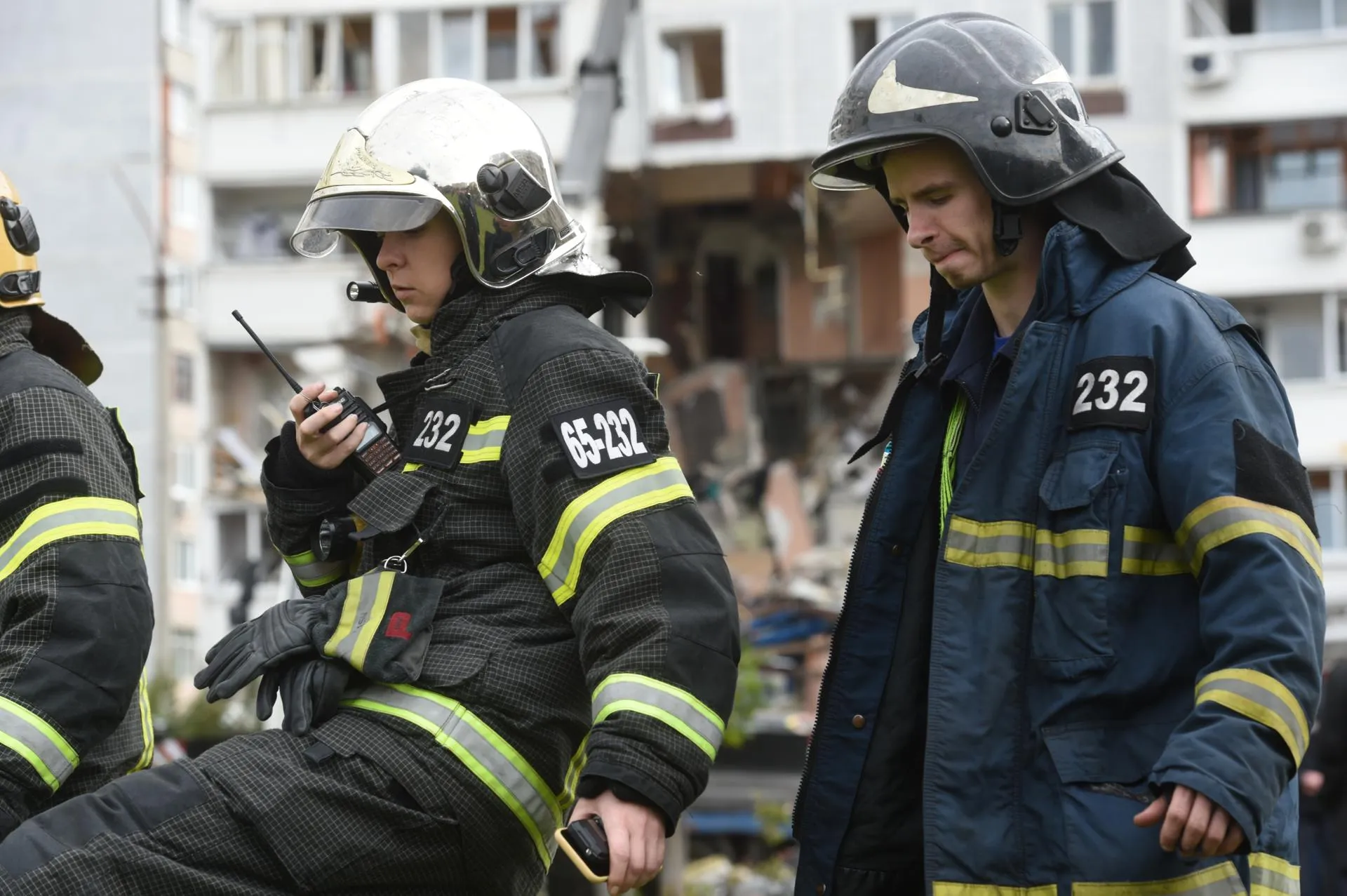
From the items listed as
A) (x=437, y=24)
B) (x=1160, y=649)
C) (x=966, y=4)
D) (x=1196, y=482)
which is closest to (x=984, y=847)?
(x=1160, y=649)

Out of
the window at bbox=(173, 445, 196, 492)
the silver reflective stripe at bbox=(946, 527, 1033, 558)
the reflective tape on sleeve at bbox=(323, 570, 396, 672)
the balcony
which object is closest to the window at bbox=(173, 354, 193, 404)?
the balcony

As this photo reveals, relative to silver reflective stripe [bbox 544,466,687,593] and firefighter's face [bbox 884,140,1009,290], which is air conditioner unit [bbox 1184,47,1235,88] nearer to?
firefighter's face [bbox 884,140,1009,290]

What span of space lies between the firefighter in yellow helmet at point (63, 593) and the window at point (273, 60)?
32.3 m

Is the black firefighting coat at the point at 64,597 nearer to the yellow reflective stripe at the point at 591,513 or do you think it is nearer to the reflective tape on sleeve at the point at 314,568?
the reflective tape on sleeve at the point at 314,568

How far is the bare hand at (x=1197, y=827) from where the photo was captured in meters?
3.21

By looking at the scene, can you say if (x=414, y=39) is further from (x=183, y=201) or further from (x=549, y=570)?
(x=549, y=570)

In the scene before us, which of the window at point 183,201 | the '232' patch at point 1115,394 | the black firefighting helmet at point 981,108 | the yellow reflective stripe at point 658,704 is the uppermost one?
the window at point 183,201

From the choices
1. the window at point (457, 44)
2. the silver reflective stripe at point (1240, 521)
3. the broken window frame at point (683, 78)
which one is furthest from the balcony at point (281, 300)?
the silver reflective stripe at point (1240, 521)

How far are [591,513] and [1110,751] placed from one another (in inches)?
40.5

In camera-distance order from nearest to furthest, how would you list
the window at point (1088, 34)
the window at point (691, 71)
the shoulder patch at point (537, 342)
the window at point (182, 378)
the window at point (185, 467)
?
1. the shoulder patch at point (537, 342)
2. the window at point (1088, 34)
3. the window at point (691, 71)
4. the window at point (182, 378)
5. the window at point (185, 467)

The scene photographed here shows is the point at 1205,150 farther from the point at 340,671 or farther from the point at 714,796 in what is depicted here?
the point at 340,671

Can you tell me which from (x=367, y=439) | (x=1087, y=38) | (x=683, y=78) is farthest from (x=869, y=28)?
(x=367, y=439)

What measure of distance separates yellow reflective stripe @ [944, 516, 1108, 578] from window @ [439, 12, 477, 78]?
32804 millimetres

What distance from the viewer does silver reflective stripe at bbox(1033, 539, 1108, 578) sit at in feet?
11.7
